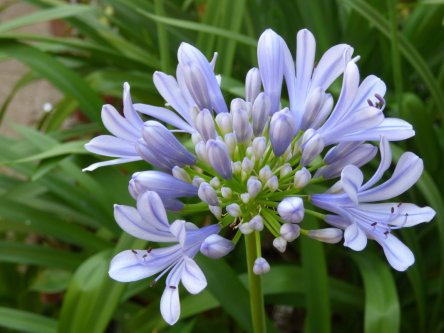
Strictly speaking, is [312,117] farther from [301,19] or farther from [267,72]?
[301,19]

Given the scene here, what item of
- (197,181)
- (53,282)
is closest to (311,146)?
(197,181)

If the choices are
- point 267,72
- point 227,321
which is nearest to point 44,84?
point 227,321

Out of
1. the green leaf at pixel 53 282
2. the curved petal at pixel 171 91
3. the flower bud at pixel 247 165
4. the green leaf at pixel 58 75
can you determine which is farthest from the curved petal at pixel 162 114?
the green leaf at pixel 53 282

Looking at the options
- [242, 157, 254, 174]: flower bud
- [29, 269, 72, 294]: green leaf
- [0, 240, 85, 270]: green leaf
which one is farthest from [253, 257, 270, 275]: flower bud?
[29, 269, 72, 294]: green leaf

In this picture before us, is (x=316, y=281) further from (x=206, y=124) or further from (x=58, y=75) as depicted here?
(x=58, y=75)

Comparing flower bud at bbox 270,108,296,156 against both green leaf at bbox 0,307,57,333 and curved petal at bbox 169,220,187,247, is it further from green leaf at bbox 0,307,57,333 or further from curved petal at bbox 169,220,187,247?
green leaf at bbox 0,307,57,333

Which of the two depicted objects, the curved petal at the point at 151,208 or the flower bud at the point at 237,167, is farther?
the flower bud at the point at 237,167

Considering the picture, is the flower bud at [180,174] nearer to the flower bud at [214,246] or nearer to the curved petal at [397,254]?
the flower bud at [214,246]
